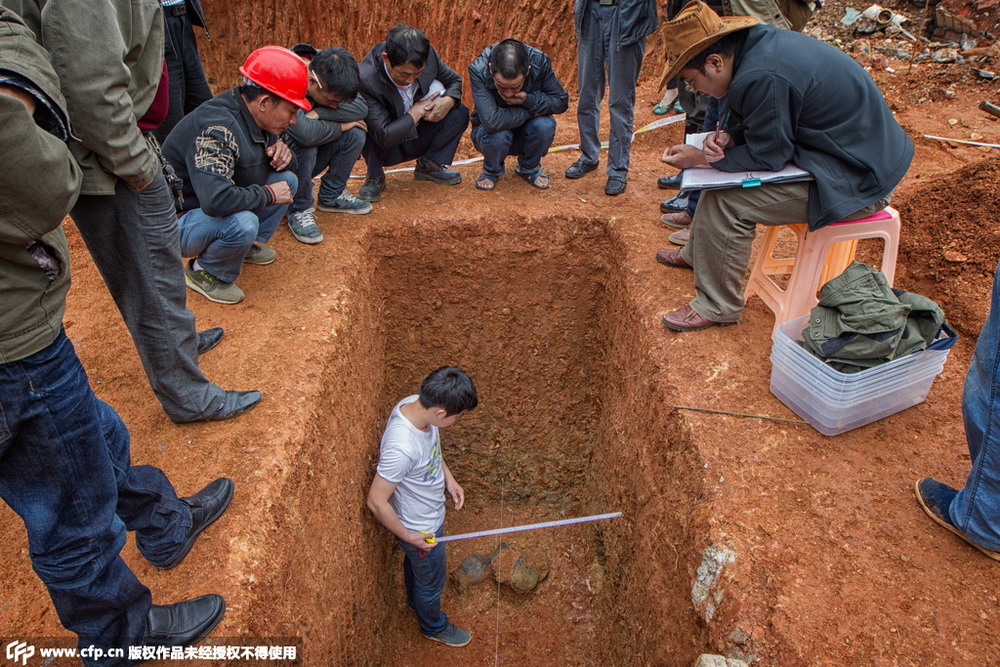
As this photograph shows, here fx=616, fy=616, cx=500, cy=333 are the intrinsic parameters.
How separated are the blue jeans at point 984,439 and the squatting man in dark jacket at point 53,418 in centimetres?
302

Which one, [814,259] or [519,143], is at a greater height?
[814,259]

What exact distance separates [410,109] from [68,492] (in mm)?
3892

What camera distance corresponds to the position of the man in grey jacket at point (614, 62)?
4.62 meters

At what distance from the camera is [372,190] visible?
5227 mm

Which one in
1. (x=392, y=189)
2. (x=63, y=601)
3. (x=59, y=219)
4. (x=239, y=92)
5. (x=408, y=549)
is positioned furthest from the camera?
(x=392, y=189)

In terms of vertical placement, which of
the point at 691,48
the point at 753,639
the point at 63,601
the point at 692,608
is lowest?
the point at 692,608

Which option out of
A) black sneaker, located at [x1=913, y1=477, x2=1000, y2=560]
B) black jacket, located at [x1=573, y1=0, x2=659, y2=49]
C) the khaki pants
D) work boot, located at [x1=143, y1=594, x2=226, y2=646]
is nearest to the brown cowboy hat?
the khaki pants

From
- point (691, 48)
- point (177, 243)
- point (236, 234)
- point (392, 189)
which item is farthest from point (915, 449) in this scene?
point (392, 189)

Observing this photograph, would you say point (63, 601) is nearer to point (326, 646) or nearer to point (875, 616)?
point (326, 646)

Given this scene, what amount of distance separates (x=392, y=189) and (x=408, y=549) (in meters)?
3.08

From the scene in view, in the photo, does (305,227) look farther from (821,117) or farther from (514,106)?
(821,117)

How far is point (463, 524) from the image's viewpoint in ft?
19.1

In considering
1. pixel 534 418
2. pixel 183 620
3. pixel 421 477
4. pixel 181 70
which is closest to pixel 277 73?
pixel 181 70

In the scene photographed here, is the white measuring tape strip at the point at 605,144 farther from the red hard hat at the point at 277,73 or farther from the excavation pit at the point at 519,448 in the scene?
the red hard hat at the point at 277,73
